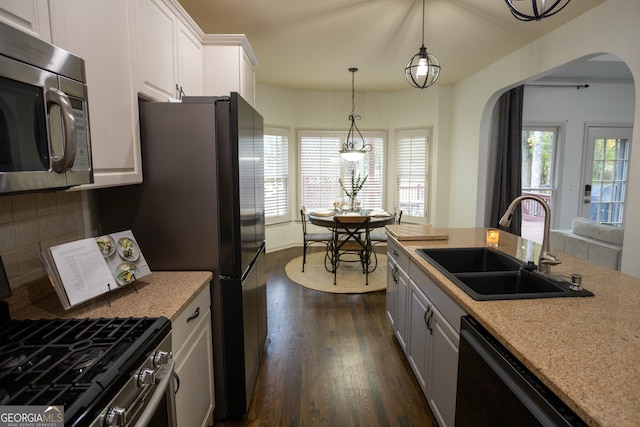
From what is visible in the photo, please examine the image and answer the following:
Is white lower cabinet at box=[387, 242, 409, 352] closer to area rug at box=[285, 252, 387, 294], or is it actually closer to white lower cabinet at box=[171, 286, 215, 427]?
area rug at box=[285, 252, 387, 294]

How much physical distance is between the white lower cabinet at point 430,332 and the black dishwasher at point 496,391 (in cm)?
11

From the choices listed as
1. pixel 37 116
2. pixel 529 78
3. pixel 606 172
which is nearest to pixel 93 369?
pixel 37 116

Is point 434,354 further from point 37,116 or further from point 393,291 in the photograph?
point 37,116

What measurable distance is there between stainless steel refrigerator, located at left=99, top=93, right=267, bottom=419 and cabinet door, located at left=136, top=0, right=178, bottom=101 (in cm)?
17

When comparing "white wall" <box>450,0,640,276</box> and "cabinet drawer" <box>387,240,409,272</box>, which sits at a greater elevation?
"white wall" <box>450,0,640,276</box>

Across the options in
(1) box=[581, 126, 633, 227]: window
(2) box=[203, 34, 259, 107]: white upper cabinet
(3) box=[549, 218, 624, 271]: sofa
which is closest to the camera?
(2) box=[203, 34, 259, 107]: white upper cabinet

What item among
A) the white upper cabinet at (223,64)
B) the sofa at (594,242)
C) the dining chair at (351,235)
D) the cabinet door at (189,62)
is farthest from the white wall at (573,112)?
the cabinet door at (189,62)

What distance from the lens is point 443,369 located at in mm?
1684

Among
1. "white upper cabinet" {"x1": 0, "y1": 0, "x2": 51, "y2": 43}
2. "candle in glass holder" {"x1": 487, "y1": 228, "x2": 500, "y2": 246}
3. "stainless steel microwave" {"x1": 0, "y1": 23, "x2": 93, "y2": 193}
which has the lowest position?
"candle in glass holder" {"x1": 487, "y1": 228, "x2": 500, "y2": 246}

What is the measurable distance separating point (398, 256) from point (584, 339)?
1.49 meters

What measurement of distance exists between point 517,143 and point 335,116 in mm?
2868

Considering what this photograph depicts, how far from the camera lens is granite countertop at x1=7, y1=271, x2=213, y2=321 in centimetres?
133

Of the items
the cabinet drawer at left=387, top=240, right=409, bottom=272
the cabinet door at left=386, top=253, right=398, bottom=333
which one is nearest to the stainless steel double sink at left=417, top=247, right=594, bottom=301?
the cabinet drawer at left=387, top=240, right=409, bottom=272

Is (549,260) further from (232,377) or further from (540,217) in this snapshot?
(540,217)
